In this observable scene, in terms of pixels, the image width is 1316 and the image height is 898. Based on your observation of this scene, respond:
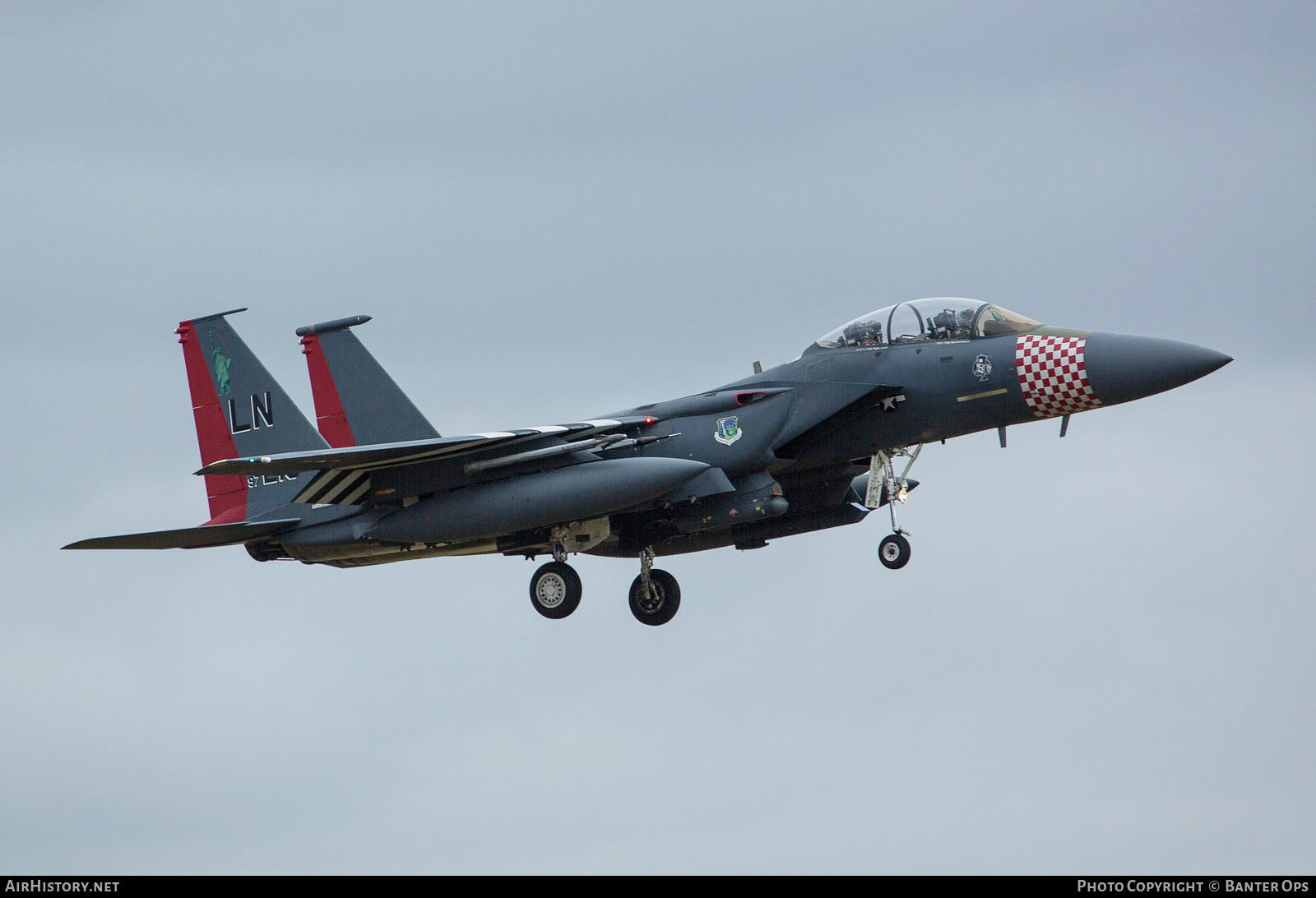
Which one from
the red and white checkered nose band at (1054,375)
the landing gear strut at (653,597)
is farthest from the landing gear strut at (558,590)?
the red and white checkered nose band at (1054,375)

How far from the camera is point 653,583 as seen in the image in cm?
2483

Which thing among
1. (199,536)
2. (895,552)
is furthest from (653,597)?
(199,536)

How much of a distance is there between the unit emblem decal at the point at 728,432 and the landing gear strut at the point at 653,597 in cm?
238

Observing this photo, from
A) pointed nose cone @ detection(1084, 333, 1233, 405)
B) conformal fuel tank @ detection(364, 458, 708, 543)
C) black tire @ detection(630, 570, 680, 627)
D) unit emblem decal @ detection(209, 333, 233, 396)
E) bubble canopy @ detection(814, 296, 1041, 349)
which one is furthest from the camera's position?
unit emblem decal @ detection(209, 333, 233, 396)

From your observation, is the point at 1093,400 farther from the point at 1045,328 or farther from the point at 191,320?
the point at 191,320

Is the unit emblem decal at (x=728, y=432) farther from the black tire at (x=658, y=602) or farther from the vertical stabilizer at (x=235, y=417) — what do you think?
the vertical stabilizer at (x=235, y=417)

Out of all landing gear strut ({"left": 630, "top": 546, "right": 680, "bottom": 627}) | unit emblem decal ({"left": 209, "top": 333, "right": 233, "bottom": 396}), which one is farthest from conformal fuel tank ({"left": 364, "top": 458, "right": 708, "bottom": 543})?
unit emblem decal ({"left": 209, "top": 333, "right": 233, "bottom": 396})

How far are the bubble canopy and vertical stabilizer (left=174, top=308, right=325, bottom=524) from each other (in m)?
7.38

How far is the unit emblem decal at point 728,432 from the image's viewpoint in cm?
2308

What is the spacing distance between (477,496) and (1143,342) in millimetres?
8358

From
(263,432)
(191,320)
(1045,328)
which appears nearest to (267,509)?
(263,432)

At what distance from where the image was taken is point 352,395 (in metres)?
24.4

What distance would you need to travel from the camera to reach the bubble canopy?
22.5 meters

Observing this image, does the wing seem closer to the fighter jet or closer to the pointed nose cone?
the fighter jet
